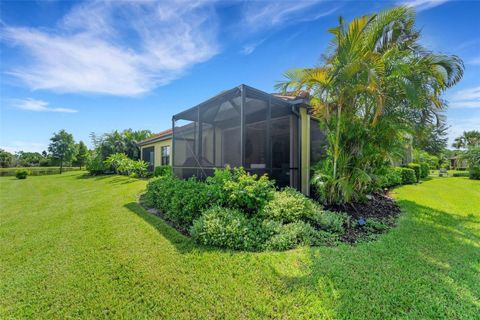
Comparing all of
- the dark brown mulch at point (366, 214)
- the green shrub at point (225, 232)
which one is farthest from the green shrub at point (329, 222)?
the green shrub at point (225, 232)

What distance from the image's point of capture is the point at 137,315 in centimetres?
223

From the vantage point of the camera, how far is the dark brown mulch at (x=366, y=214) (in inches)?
176

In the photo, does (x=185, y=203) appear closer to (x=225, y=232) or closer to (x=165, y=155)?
(x=225, y=232)

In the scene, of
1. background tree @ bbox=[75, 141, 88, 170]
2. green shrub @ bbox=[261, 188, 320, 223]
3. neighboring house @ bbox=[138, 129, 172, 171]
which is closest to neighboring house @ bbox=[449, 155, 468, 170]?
green shrub @ bbox=[261, 188, 320, 223]

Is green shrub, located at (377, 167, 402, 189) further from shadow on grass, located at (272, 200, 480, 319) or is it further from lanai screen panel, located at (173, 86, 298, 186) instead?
lanai screen panel, located at (173, 86, 298, 186)

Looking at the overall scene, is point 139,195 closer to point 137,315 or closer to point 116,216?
point 116,216

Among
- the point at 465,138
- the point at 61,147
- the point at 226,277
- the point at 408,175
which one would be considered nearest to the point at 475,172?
the point at 408,175

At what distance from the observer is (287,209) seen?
4.77 meters

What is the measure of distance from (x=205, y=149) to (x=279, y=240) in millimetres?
6031

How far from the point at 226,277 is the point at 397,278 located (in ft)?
7.94

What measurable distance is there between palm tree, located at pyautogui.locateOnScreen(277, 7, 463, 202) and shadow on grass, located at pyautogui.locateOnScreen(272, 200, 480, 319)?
2.33 meters

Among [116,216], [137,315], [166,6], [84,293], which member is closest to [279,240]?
[137,315]

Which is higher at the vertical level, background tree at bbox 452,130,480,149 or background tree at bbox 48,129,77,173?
background tree at bbox 452,130,480,149

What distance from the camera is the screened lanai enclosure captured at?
21.4ft
